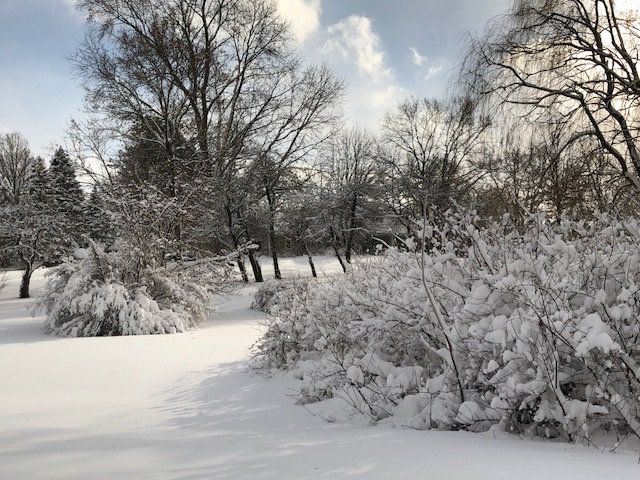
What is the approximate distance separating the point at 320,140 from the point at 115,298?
14.5 m

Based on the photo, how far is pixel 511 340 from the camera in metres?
2.48

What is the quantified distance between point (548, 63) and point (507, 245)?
6337 millimetres

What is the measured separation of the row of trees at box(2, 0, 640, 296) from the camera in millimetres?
8016

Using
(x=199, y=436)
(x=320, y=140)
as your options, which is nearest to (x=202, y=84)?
(x=320, y=140)

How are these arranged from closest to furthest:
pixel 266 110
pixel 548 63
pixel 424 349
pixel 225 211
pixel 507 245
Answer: pixel 507 245, pixel 424 349, pixel 548 63, pixel 266 110, pixel 225 211

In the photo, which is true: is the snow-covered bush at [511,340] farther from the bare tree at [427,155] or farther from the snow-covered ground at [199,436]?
the bare tree at [427,155]

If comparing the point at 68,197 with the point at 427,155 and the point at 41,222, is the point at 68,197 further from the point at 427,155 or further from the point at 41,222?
the point at 427,155

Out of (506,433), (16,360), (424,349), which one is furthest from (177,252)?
(506,433)

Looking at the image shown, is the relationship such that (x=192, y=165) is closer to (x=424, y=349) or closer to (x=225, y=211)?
(x=225, y=211)

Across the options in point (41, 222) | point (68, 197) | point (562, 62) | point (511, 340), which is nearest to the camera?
point (511, 340)

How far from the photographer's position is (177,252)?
11.1 metres

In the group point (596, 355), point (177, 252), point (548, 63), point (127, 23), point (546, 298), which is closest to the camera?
point (596, 355)

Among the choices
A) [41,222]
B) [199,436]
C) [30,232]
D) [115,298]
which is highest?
[41,222]

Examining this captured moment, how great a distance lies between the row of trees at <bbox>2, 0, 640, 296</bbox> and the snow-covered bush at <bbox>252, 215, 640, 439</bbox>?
0.64m
